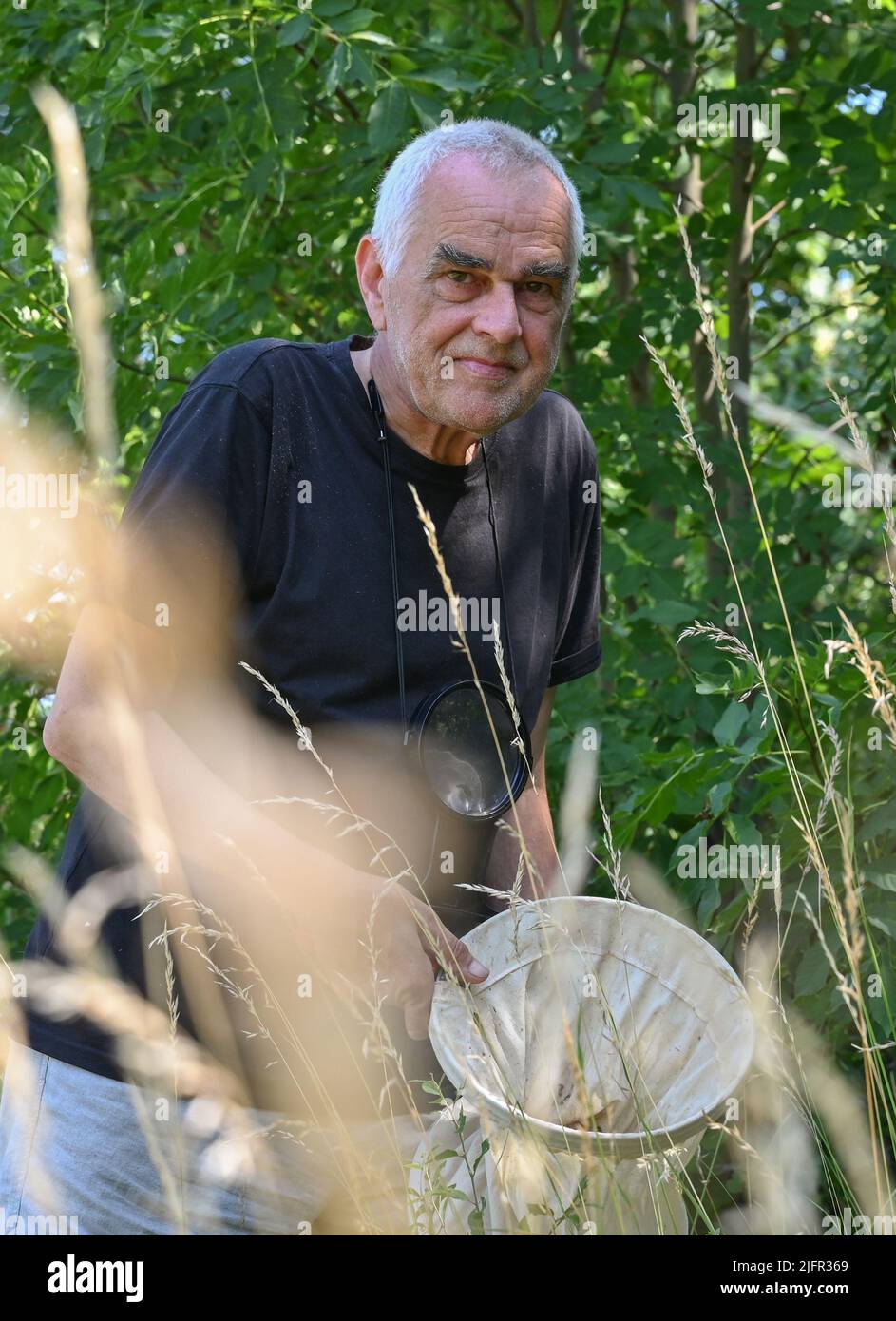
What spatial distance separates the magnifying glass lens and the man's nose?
560mm

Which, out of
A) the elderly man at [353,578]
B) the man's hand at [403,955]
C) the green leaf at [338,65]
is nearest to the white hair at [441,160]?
the elderly man at [353,578]

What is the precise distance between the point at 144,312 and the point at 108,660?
211cm

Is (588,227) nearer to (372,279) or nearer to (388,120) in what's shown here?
(388,120)

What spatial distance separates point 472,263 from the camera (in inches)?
91.8

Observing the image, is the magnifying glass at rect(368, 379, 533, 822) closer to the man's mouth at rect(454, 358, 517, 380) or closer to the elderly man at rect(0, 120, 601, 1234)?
the elderly man at rect(0, 120, 601, 1234)

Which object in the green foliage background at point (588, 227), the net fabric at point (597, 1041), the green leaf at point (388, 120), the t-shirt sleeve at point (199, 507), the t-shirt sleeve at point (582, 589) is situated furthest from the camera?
the green foliage background at point (588, 227)

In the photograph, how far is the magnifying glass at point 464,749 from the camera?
91.8 inches

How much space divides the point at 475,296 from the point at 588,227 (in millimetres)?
1544

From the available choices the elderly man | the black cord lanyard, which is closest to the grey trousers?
the elderly man

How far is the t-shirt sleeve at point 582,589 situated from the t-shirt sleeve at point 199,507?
741 mm

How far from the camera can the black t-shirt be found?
228 cm

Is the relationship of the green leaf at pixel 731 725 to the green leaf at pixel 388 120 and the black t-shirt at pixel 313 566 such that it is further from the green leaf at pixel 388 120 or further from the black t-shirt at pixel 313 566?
the green leaf at pixel 388 120

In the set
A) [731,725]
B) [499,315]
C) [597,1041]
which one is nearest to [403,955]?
[597,1041]

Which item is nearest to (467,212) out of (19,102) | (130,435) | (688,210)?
(130,435)
